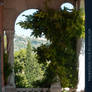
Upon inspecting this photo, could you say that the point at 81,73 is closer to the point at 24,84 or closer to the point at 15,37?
the point at 24,84

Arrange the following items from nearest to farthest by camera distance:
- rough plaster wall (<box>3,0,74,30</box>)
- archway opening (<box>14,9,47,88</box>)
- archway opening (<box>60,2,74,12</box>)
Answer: archway opening (<box>60,2,74,12</box>) < rough plaster wall (<box>3,0,74,30</box>) < archway opening (<box>14,9,47,88</box>)

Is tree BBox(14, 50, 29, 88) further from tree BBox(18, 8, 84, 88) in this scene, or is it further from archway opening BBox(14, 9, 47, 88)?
tree BBox(18, 8, 84, 88)

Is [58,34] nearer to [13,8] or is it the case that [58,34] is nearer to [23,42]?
[23,42]

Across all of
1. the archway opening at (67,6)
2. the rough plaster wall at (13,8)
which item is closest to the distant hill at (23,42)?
the rough plaster wall at (13,8)

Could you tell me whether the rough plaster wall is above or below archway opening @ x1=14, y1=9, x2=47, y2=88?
above

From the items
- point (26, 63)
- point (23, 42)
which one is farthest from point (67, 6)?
point (26, 63)

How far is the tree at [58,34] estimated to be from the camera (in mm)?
8578

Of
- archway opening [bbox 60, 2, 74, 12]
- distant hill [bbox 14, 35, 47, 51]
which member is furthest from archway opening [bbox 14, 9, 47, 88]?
archway opening [bbox 60, 2, 74, 12]

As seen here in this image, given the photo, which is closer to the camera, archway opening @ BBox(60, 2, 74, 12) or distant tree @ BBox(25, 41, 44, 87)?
archway opening @ BBox(60, 2, 74, 12)

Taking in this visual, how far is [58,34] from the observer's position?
28.7 feet

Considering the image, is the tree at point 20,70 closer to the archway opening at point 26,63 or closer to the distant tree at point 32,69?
the archway opening at point 26,63

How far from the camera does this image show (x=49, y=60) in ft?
29.3

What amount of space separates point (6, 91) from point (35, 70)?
4.70 feet

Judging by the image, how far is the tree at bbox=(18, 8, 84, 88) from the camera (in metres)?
8.58
